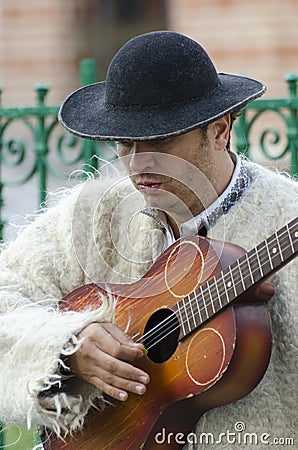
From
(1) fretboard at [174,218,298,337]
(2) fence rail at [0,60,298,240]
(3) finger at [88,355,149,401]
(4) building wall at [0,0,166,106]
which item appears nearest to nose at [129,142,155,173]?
(1) fretboard at [174,218,298,337]

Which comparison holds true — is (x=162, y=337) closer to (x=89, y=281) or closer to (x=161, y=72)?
(x=89, y=281)

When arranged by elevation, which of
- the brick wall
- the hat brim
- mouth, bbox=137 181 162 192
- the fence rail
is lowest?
the brick wall

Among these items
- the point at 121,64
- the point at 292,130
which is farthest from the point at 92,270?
the point at 292,130

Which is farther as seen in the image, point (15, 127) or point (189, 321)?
point (15, 127)

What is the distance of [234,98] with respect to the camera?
9.15 feet

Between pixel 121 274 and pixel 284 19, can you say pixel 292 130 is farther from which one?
pixel 284 19

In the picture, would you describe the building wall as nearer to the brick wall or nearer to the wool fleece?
the brick wall

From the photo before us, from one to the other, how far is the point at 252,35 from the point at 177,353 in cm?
615

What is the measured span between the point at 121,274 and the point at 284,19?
5.87 m

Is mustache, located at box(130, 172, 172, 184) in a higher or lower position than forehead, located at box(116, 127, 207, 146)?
lower

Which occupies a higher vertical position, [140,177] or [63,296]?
[140,177]

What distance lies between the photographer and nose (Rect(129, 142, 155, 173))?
9.12 ft

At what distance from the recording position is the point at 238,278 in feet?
8.70

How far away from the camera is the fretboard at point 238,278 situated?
Answer: 8.41 ft
